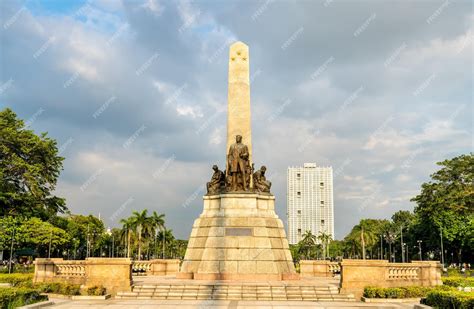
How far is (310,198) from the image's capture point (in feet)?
557

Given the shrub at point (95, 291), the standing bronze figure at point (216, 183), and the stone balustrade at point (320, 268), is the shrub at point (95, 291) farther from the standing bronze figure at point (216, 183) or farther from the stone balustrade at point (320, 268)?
the stone balustrade at point (320, 268)

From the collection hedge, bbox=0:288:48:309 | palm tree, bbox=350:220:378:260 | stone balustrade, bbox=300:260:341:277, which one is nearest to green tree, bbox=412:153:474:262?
stone balustrade, bbox=300:260:341:277

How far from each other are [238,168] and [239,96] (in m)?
4.63

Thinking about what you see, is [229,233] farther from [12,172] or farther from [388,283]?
[12,172]

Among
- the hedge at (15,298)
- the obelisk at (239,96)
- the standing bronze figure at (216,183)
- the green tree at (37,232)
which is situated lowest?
the hedge at (15,298)

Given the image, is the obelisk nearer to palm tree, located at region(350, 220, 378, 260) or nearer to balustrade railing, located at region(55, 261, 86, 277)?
balustrade railing, located at region(55, 261, 86, 277)

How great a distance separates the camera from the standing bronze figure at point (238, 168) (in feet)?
75.4

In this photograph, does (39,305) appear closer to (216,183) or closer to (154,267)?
(216,183)

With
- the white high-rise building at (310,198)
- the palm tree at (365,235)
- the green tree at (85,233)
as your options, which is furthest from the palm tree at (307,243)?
the white high-rise building at (310,198)

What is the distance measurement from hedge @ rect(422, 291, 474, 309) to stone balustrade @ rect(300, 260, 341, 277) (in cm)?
1438

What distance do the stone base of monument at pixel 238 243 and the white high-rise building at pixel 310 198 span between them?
142991 mm

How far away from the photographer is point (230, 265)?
2061 cm

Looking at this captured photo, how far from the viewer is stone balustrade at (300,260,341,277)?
28.6m

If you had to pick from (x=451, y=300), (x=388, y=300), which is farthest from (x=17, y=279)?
(x=451, y=300)
